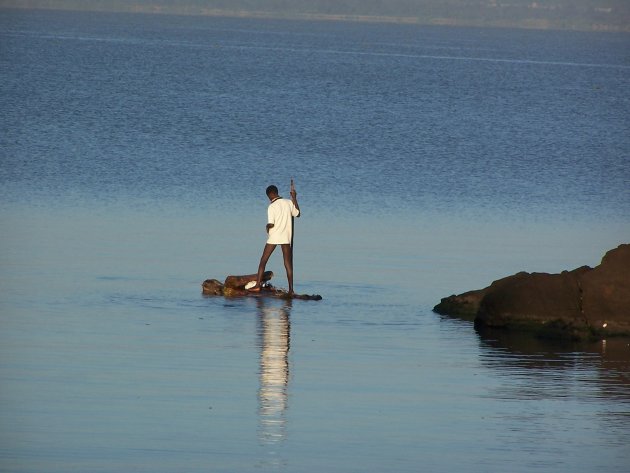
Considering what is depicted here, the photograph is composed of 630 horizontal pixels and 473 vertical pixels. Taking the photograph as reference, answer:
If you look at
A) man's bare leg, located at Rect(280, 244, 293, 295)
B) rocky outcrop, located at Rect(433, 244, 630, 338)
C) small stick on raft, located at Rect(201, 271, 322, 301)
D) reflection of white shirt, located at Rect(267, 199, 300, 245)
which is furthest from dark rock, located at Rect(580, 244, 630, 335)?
reflection of white shirt, located at Rect(267, 199, 300, 245)

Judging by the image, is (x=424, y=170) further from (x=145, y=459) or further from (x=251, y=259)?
(x=145, y=459)

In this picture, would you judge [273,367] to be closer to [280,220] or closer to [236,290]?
[236,290]

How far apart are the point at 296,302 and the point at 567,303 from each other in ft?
11.1

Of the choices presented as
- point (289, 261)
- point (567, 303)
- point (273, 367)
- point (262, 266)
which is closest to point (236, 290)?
point (262, 266)

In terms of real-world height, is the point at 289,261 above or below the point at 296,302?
above

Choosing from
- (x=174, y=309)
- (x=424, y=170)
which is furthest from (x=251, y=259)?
(x=424, y=170)

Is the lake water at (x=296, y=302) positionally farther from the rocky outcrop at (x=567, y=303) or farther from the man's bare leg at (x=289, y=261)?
the man's bare leg at (x=289, y=261)

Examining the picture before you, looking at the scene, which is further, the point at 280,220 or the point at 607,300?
the point at 280,220

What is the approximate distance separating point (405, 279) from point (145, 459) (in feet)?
34.1

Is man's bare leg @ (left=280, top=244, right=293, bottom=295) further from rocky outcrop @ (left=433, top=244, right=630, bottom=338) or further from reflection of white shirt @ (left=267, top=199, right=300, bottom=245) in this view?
rocky outcrop @ (left=433, top=244, right=630, bottom=338)

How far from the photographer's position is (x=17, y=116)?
175 feet

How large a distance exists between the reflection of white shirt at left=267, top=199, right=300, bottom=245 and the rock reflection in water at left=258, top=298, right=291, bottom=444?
89cm

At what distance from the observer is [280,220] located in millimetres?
19844

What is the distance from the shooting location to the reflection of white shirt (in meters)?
19.8
